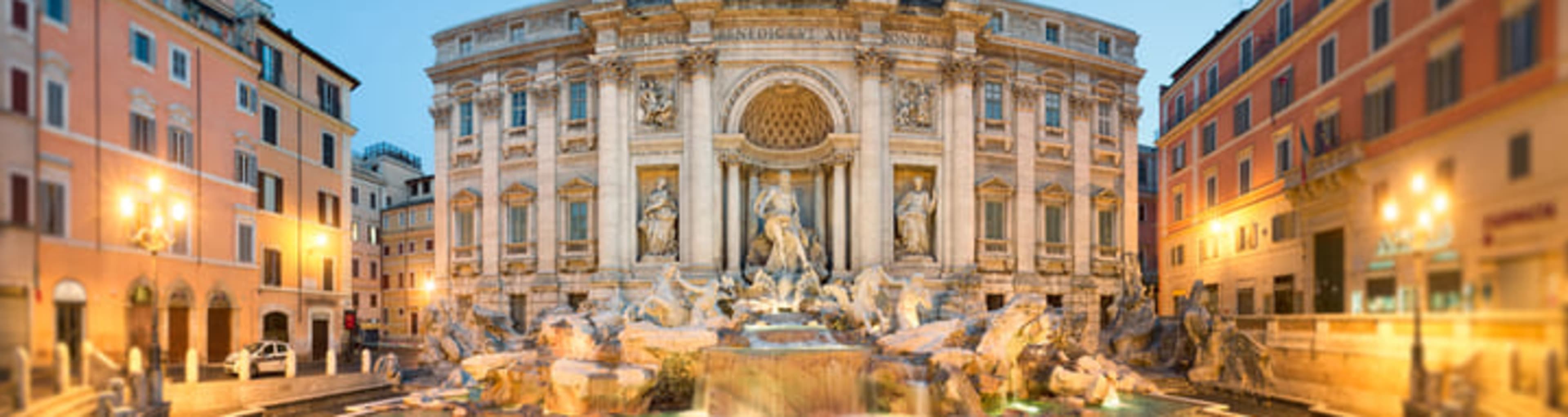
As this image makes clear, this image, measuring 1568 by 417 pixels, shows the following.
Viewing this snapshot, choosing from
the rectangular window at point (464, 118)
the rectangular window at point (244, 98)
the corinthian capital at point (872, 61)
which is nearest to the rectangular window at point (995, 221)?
the corinthian capital at point (872, 61)

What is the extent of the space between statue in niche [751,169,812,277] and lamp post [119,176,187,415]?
17788 mm

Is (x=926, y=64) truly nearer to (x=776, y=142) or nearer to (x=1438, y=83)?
(x=776, y=142)

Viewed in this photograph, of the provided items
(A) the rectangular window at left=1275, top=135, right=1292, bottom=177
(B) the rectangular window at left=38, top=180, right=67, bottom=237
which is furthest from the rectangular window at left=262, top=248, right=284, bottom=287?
(A) the rectangular window at left=1275, top=135, right=1292, bottom=177

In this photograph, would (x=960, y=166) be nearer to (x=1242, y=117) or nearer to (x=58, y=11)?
(x=1242, y=117)

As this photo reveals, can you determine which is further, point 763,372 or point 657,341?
point 657,341

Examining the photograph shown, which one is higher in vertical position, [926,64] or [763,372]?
[926,64]

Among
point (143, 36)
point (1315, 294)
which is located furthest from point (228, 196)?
point (1315, 294)

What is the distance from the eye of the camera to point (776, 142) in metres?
Result: 29.8

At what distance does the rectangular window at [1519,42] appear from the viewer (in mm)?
5539

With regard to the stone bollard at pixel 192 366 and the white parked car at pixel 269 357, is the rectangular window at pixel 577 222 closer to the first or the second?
the white parked car at pixel 269 357

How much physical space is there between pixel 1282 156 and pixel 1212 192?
4199mm

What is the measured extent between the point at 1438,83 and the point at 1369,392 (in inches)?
126

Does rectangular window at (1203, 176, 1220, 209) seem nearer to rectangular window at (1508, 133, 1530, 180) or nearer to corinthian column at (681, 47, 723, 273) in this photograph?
rectangular window at (1508, 133, 1530, 180)

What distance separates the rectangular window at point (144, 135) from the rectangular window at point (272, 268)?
4.19m
